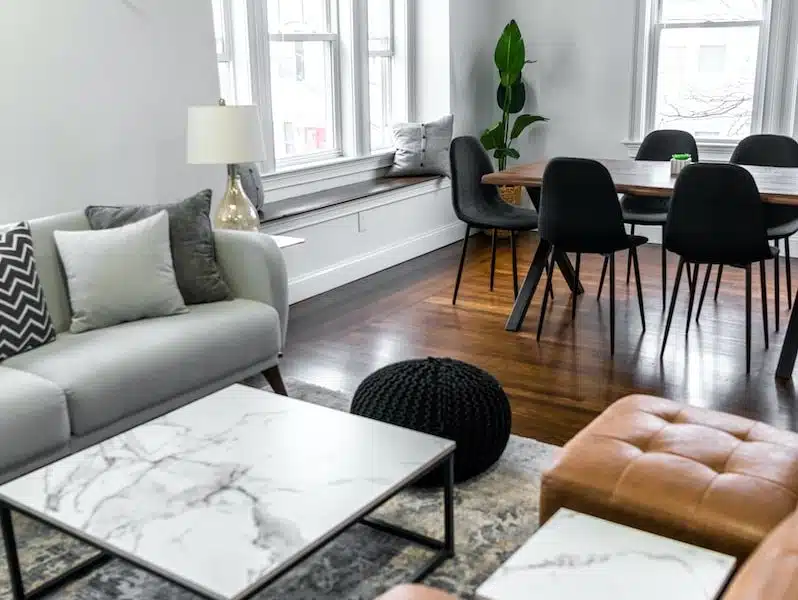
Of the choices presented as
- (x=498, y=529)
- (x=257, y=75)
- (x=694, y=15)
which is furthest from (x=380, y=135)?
(x=498, y=529)

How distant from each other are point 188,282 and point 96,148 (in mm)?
799

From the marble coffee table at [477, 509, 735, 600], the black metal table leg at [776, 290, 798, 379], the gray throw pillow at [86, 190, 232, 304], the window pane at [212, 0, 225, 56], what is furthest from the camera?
the window pane at [212, 0, 225, 56]

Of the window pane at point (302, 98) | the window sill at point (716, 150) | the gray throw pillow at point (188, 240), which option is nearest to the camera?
the gray throw pillow at point (188, 240)

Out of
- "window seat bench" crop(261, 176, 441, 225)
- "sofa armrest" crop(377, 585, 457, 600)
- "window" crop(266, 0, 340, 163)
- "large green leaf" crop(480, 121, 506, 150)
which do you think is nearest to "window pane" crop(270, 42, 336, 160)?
"window" crop(266, 0, 340, 163)

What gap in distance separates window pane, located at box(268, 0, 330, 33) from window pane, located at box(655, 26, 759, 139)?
2.39 m

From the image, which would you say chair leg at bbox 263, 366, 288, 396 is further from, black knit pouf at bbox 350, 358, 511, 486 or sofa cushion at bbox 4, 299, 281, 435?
black knit pouf at bbox 350, 358, 511, 486

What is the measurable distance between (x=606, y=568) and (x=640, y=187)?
2.52 m

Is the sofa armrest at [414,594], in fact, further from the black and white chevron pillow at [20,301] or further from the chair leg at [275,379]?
the chair leg at [275,379]

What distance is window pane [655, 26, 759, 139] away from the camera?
6.00m

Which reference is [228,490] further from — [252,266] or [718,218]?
[718,218]

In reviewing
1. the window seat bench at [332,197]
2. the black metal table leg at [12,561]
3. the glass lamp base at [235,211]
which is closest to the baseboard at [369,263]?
the window seat bench at [332,197]

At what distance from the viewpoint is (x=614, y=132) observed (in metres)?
6.50

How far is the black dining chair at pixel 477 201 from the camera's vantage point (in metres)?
4.68

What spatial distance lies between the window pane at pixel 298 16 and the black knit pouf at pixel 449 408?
124 inches
